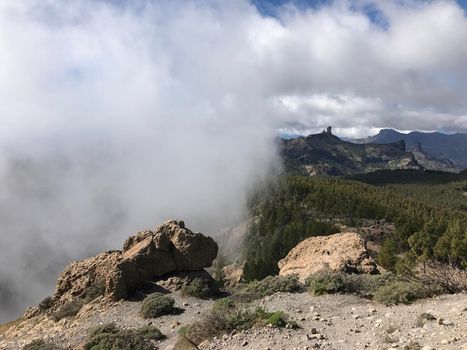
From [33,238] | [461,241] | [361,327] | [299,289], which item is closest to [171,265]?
[299,289]

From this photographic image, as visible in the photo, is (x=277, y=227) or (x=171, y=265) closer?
(x=171, y=265)

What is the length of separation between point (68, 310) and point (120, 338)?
34.8ft

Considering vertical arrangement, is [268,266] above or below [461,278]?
below

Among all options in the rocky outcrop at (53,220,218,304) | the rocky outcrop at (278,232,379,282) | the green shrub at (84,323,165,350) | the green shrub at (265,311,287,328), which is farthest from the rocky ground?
the rocky outcrop at (278,232,379,282)

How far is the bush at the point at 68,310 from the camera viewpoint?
86.7 feet

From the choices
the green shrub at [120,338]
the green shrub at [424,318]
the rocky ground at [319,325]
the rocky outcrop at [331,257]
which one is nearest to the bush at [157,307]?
the rocky ground at [319,325]

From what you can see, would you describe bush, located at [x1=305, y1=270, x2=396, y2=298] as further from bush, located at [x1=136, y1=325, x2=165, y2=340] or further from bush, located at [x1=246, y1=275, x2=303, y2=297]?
bush, located at [x1=136, y1=325, x2=165, y2=340]

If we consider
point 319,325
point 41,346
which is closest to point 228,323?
point 319,325

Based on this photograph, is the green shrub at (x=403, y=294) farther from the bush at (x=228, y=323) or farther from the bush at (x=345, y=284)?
the bush at (x=228, y=323)

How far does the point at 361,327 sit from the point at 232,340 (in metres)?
4.88

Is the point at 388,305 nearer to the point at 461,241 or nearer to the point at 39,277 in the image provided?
the point at 461,241

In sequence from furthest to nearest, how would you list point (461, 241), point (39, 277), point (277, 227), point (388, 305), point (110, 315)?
point (39, 277) < point (277, 227) < point (461, 241) < point (110, 315) < point (388, 305)

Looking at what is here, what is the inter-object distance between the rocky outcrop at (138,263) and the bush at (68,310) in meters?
1.32

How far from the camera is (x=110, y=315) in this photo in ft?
79.7
